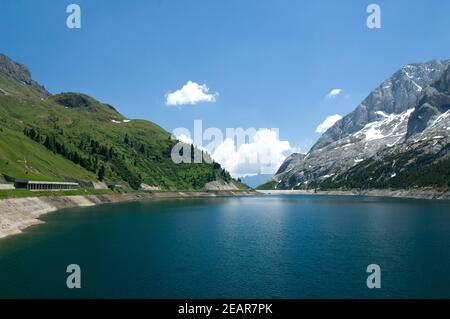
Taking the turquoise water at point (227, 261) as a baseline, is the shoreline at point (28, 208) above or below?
above

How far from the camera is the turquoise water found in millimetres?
47094

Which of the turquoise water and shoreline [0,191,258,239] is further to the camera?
shoreline [0,191,258,239]

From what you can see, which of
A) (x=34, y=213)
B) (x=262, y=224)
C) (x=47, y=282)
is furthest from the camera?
(x=34, y=213)

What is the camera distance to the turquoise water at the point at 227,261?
4709 centimetres

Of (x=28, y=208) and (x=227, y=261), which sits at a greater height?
(x=28, y=208)

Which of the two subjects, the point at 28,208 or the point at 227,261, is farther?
the point at 28,208

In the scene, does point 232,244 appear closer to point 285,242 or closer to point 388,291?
point 285,242

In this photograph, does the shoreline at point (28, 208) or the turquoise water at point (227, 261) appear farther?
the shoreline at point (28, 208)

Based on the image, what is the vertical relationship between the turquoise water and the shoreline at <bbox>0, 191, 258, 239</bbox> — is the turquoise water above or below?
below

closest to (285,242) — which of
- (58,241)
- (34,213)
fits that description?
(58,241)

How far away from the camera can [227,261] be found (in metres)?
63.9
